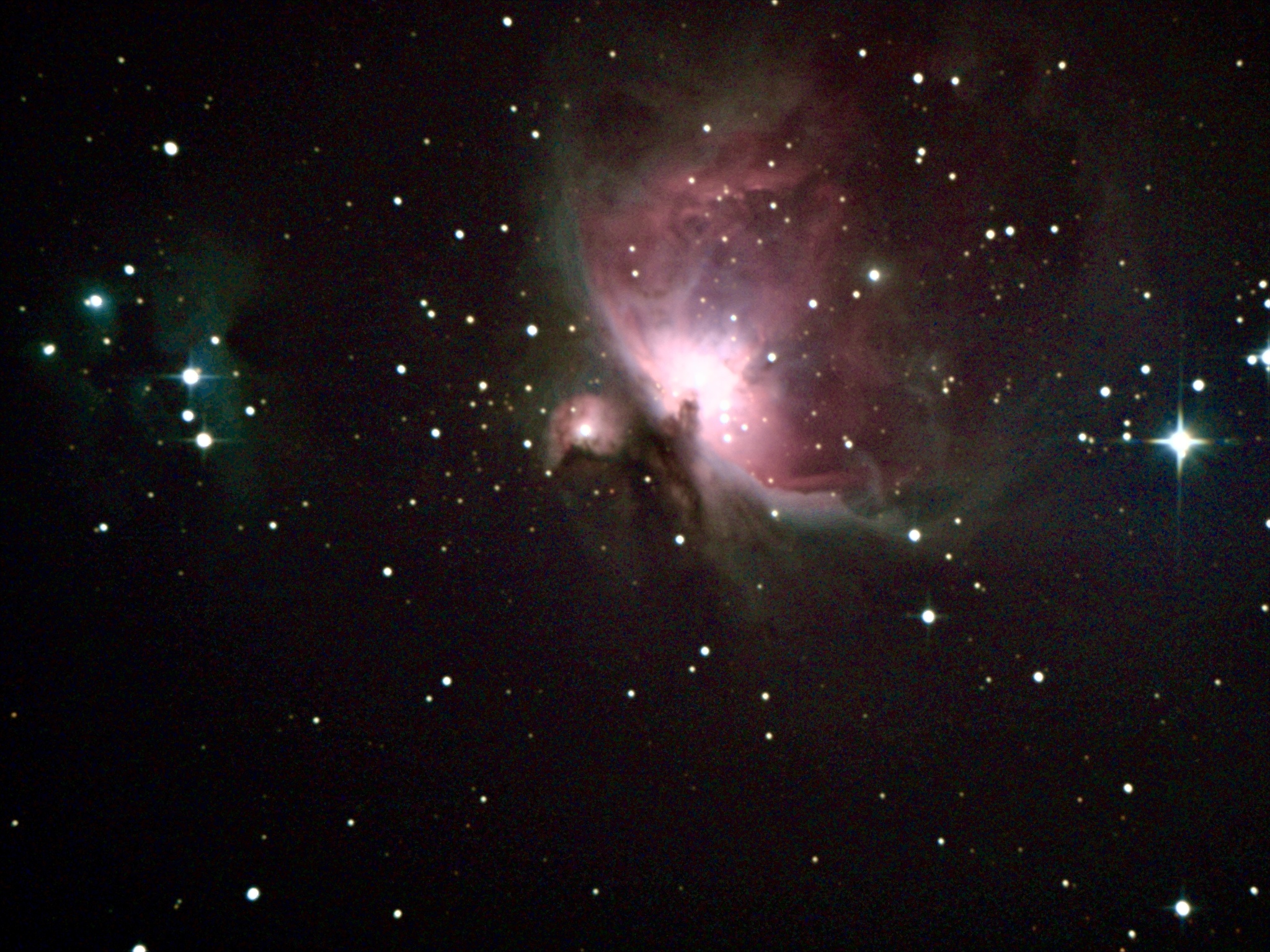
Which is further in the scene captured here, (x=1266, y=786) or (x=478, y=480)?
(x=1266, y=786)

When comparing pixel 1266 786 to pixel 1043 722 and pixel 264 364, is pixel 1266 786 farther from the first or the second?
pixel 264 364

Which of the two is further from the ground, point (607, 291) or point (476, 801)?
point (607, 291)

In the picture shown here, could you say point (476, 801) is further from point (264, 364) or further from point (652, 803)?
point (264, 364)

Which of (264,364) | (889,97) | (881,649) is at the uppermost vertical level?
(889,97)

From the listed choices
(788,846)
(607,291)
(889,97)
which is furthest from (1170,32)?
(788,846)
